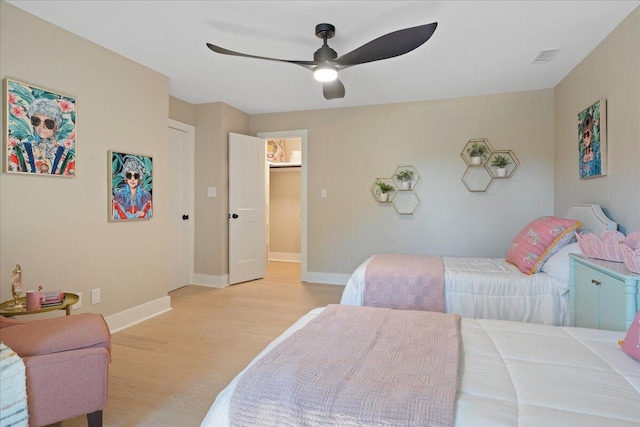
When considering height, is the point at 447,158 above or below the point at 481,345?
above

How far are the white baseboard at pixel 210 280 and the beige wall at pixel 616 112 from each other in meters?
4.22

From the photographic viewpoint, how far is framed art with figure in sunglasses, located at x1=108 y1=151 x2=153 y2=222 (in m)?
3.02

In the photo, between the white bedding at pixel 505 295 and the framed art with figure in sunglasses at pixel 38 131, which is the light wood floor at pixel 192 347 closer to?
the white bedding at pixel 505 295

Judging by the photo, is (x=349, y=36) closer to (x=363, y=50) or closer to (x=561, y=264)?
(x=363, y=50)

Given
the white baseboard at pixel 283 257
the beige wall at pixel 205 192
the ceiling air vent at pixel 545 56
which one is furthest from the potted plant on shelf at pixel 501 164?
the white baseboard at pixel 283 257

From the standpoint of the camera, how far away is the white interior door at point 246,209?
4688mm

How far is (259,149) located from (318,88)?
1.48 meters

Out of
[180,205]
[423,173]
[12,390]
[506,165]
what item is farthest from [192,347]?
[506,165]

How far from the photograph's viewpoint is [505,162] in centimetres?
407

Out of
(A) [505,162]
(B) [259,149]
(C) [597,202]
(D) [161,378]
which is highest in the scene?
(B) [259,149]

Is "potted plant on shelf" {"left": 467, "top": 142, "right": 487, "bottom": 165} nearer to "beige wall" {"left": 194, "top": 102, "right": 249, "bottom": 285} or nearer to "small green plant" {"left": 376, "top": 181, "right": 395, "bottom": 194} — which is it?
"small green plant" {"left": 376, "top": 181, "right": 395, "bottom": 194}

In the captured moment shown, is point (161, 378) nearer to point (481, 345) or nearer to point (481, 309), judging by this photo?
point (481, 345)

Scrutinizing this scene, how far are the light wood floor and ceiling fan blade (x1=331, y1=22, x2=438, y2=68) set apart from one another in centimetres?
228

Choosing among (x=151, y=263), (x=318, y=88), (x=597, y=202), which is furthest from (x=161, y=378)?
(x=597, y=202)
